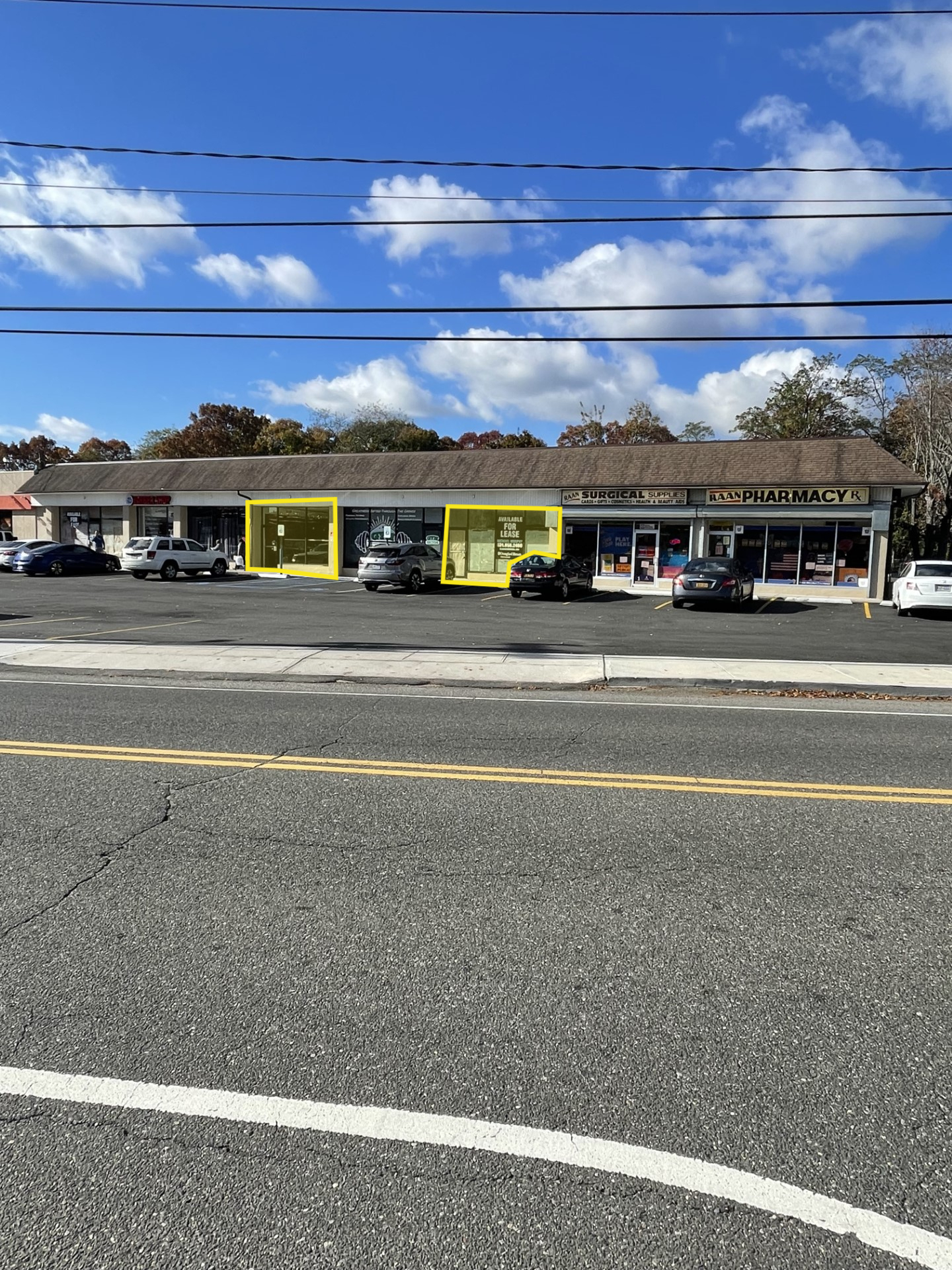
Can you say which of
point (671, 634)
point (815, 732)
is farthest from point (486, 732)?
point (671, 634)

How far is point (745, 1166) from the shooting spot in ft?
7.54

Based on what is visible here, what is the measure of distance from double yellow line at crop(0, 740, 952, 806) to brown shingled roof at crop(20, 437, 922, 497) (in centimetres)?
2414

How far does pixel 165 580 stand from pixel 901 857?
32723mm

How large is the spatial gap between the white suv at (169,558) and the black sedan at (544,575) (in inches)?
589

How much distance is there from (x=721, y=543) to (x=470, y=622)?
14310 mm

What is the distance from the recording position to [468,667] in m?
11.9

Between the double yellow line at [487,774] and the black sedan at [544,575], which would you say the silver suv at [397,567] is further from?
the double yellow line at [487,774]

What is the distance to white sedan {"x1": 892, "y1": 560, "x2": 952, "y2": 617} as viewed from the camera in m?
21.0

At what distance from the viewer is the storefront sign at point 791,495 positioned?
88.9 ft

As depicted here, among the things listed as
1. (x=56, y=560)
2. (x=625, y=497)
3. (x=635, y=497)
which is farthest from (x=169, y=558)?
(x=635, y=497)

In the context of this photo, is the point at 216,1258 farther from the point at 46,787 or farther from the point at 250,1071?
the point at 46,787

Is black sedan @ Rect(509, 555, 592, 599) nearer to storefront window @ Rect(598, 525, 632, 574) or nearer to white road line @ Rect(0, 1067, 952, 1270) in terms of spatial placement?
storefront window @ Rect(598, 525, 632, 574)

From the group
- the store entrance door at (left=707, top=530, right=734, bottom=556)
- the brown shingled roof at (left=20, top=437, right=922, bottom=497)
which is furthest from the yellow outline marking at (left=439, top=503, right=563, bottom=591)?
the store entrance door at (left=707, top=530, right=734, bottom=556)

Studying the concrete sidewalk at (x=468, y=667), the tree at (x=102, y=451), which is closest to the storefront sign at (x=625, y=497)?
the concrete sidewalk at (x=468, y=667)
